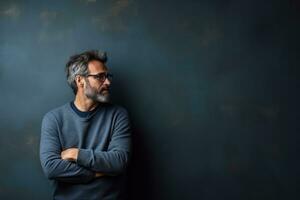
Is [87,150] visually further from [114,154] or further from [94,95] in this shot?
[94,95]

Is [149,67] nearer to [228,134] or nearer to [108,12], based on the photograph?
[108,12]

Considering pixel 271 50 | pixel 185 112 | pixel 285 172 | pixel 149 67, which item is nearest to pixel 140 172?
pixel 185 112

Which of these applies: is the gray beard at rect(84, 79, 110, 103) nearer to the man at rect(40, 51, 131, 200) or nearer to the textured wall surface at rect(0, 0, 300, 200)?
the man at rect(40, 51, 131, 200)

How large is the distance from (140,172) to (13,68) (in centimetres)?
107

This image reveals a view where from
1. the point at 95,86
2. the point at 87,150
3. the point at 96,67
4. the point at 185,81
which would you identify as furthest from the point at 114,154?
the point at 185,81

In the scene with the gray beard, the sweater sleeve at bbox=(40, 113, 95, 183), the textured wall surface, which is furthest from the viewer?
the textured wall surface

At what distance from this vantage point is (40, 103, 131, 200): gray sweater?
2346 millimetres

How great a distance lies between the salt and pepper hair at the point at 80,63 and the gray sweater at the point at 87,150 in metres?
0.16

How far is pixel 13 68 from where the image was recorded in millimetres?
2775

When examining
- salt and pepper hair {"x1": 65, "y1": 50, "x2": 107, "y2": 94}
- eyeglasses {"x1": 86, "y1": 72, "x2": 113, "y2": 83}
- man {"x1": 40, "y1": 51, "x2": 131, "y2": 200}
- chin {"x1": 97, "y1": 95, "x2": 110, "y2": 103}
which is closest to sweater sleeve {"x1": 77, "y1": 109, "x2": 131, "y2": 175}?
man {"x1": 40, "y1": 51, "x2": 131, "y2": 200}

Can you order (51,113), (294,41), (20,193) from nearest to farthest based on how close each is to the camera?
(51,113) < (20,193) < (294,41)

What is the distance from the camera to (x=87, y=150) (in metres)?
2.38

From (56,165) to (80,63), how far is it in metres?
0.62

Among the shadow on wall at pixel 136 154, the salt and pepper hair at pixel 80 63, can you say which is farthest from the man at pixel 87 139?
the shadow on wall at pixel 136 154
